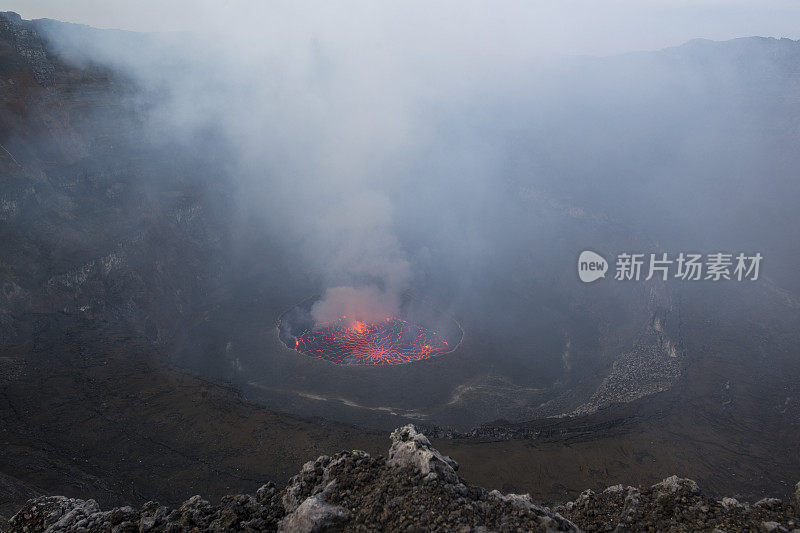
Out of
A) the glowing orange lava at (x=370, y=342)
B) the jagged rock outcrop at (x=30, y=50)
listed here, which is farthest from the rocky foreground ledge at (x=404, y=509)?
the jagged rock outcrop at (x=30, y=50)

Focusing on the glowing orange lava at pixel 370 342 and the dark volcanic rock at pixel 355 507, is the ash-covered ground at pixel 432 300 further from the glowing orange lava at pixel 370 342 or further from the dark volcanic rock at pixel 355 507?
the dark volcanic rock at pixel 355 507

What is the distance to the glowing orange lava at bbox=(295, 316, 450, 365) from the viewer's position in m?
42.2

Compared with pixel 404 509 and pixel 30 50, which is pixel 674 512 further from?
pixel 30 50

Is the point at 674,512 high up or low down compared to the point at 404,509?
up

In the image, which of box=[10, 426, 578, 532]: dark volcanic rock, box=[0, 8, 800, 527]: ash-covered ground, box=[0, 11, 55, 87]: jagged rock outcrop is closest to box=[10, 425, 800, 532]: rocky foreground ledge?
box=[10, 426, 578, 532]: dark volcanic rock

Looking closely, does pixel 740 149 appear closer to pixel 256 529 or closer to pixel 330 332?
pixel 330 332

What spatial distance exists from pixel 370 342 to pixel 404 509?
35.1m

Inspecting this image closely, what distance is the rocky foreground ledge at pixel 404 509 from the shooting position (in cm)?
1012

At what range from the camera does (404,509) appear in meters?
10.1

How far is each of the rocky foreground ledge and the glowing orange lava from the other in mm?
28770

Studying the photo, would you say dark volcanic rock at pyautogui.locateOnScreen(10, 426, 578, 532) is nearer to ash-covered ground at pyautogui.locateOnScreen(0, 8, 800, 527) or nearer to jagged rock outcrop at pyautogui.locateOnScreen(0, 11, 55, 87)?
ash-covered ground at pyautogui.locateOnScreen(0, 8, 800, 527)

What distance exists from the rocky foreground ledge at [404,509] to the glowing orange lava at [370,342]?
28.8m

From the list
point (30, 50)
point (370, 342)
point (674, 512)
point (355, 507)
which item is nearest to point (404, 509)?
point (355, 507)

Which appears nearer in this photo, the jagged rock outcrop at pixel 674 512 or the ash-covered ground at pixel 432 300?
the jagged rock outcrop at pixel 674 512
